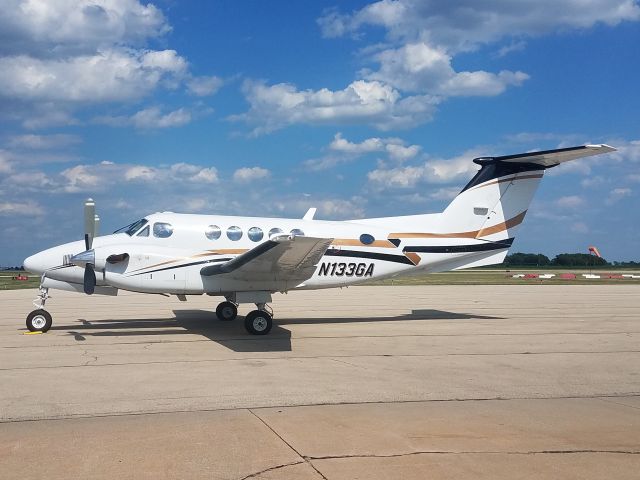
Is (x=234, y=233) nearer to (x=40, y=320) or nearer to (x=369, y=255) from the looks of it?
(x=369, y=255)

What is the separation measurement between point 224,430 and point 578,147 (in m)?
13.0

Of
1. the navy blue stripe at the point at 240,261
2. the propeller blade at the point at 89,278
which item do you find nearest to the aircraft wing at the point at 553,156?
the navy blue stripe at the point at 240,261

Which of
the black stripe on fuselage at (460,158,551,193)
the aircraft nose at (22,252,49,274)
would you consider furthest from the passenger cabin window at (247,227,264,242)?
the black stripe on fuselage at (460,158,551,193)

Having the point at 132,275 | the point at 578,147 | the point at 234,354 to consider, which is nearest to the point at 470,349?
the point at 234,354

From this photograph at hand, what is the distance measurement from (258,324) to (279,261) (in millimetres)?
1656

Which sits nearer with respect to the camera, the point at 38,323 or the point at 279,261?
the point at 279,261

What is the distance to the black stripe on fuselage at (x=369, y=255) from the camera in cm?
1634

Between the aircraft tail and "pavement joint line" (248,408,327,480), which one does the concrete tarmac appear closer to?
"pavement joint line" (248,408,327,480)

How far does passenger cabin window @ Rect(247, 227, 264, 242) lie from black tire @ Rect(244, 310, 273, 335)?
7.66 feet

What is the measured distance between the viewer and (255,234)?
628 inches

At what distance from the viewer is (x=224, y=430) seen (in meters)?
6.38

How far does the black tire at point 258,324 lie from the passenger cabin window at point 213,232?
96.3 inches

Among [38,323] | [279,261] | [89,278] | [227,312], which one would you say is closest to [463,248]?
[279,261]

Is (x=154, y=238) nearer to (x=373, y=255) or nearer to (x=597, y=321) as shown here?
(x=373, y=255)
